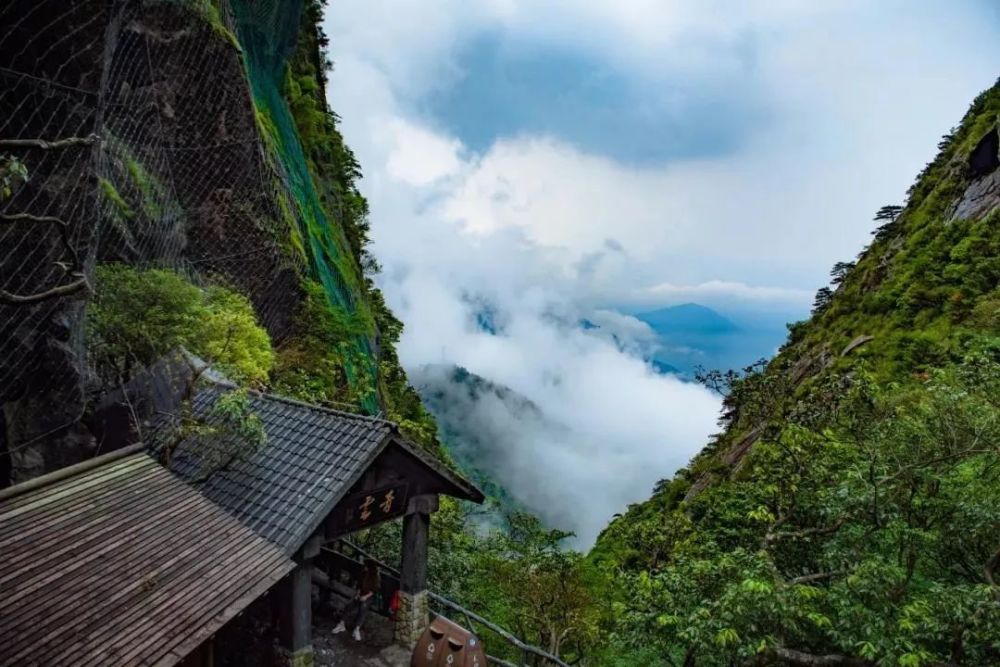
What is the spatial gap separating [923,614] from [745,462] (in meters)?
15.9

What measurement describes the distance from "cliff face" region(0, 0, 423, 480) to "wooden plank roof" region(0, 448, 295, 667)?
95.6 inches

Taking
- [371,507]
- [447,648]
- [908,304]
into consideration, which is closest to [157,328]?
[371,507]

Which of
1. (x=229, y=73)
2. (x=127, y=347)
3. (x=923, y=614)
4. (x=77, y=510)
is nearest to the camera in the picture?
(x=77, y=510)

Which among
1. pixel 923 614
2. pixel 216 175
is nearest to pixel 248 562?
pixel 923 614

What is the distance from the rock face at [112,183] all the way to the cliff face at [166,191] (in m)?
0.03

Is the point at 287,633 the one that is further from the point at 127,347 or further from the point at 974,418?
the point at 974,418

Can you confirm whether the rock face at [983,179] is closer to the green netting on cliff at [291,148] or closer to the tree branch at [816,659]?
the tree branch at [816,659]

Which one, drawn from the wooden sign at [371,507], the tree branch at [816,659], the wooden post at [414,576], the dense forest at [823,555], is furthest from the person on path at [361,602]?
the tree branch at [816,659]

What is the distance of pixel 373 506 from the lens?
30.8ft

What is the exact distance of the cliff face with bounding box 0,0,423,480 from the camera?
7938 mm

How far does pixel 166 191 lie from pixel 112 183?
2.81 meters

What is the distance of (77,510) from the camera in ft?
23.7

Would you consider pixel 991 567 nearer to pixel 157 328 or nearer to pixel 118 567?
pixel 118 567

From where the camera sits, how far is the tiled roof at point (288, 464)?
8164mm
